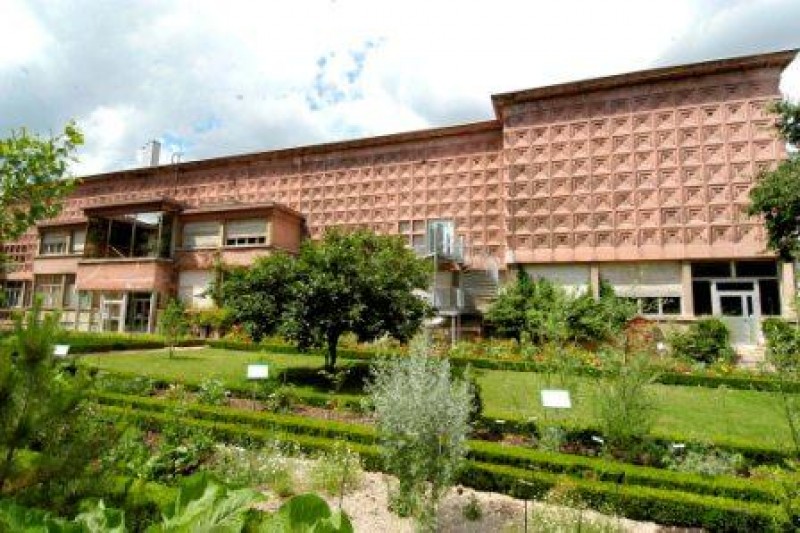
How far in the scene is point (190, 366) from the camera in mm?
14516

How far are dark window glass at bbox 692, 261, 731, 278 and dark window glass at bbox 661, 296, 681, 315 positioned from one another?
125cm

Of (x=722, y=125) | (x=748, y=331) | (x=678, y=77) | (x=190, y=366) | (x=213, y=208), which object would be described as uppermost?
(x=678, y=77)

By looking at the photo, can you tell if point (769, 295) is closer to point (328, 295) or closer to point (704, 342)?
point (704, 342)

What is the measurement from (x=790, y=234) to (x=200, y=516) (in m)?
19.4

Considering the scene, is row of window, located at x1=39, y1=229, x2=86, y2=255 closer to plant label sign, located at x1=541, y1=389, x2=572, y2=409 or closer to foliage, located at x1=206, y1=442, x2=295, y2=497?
foliage, located at x1=206, y1=442, x2=295, y2=497

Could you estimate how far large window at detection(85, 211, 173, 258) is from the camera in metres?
28.5

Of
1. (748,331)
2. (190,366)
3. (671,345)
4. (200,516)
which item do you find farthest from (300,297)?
(748,331)

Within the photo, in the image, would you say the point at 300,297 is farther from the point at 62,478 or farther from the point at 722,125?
the point at 722,125

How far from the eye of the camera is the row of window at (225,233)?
88.3 feet

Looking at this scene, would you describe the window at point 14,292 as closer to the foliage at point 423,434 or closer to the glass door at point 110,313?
the glass door at point 110,313

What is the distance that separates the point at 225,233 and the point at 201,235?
1632 mm

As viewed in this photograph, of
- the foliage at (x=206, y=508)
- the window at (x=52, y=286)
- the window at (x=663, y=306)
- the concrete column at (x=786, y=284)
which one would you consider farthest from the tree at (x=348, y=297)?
the window at (x=52, y=286)

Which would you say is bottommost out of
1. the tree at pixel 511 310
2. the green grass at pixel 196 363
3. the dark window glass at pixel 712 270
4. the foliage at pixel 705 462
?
the foliage at pixel 705 462

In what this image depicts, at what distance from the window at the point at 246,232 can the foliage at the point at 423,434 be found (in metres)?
22.7
